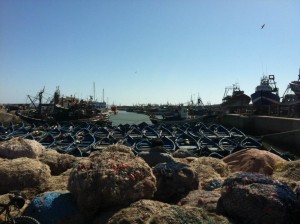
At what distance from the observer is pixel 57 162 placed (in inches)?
370

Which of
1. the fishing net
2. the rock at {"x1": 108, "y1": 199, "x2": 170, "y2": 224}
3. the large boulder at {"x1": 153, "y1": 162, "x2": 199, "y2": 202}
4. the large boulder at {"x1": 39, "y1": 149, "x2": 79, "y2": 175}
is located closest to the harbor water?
the large boulder at {"x1": 39, "y1": 149, "x2": 79, "y2": 175}

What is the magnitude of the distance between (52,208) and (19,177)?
1.77 meters

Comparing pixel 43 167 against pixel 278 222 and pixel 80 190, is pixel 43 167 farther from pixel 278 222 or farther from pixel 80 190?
pixel 278 222

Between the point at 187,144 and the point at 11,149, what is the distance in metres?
Answer: 15.2

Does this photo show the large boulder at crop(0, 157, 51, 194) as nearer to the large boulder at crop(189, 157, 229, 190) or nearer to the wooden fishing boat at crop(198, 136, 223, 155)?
the large boulder at crop(189, 157, 229, 190)

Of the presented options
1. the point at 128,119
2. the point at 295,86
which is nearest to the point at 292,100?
the point at 295,86

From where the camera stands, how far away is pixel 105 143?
2292 centimetres

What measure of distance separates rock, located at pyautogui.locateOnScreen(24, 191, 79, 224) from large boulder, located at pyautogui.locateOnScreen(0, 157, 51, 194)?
1.27 meters

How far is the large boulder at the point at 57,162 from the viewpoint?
9.26 meters

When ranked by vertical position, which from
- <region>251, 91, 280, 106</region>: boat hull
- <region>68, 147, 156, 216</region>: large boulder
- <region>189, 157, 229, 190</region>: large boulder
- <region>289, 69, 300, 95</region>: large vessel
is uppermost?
<region>289, 69, 300, 95</region>: large vessel

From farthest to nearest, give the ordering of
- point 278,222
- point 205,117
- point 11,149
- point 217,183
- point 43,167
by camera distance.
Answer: point 205,117
point 11,149
point 43,167
point 217,183
point 278,222

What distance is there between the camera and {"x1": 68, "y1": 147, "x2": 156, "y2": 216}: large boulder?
5.44m

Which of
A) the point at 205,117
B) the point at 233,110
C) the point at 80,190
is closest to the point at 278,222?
the point at 80,190

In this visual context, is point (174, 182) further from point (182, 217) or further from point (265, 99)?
point (265, 99)
